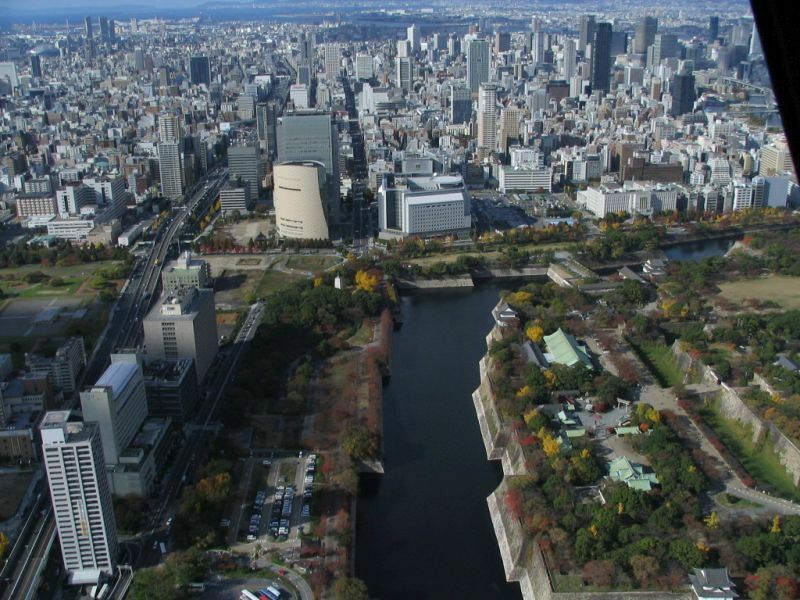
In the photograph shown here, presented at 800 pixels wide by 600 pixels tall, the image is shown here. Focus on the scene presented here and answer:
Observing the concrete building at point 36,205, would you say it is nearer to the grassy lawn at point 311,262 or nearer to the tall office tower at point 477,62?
the grassy lawn at point 311,262

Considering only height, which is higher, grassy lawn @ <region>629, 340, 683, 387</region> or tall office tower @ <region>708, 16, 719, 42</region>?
tall office tower @ <region>708, 16, 719, 42</region>

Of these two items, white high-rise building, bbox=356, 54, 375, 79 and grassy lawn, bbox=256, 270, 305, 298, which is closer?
grassy lawn, bbox=256, 270, 305, 298

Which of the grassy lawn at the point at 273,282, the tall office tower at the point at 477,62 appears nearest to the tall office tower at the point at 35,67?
the tall office tower at the point at 477,62

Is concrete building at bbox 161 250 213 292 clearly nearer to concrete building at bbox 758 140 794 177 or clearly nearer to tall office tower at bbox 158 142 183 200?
tall office tower at bbox 158 142 183 200

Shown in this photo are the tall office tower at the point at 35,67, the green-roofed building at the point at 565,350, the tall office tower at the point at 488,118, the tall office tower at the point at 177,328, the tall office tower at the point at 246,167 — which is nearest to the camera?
the tall office tower at the point at 177,328

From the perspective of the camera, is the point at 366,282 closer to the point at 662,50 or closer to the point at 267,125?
the point at 267,125

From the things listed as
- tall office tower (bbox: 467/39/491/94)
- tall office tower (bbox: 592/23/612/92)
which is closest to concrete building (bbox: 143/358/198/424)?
tall office tower (bbox: 467/39/491/94)

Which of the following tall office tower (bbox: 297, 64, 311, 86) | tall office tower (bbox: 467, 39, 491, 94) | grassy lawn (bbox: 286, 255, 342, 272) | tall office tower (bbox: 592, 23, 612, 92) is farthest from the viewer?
tall office tower (bbox: 297, 64, 311, 86)

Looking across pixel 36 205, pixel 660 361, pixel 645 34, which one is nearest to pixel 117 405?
pixel 660 361
